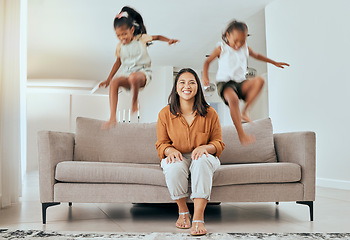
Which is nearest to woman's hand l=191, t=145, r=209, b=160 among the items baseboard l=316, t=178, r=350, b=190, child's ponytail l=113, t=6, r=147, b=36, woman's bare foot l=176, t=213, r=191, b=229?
woman's bare foot l=176, t=213, r=191, b=229

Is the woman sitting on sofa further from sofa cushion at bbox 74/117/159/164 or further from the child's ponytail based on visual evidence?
the child's ponytail

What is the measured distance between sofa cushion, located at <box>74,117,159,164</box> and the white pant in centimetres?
64

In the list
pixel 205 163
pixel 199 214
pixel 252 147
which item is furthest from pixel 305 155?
pixel 199 214

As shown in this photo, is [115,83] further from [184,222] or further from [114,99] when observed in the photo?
[184,222]

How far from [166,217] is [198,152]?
563 mm

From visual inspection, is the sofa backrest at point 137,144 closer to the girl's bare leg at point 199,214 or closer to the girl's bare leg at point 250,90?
the girl's bare leg at point 250,90

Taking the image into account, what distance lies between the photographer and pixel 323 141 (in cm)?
386

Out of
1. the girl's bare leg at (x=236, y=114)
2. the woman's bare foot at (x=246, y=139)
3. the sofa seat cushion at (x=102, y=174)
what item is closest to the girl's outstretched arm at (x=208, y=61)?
the girl's bare leg at (x=236, y=114)

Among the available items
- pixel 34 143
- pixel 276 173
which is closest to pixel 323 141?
pixel 276 173

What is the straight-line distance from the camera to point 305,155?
6.93ft

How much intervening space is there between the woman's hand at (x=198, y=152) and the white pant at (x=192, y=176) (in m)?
0.02

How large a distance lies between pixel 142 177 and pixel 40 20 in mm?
3942

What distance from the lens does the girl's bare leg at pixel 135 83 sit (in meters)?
2.55

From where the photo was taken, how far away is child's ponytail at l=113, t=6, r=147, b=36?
2596 millimetres
